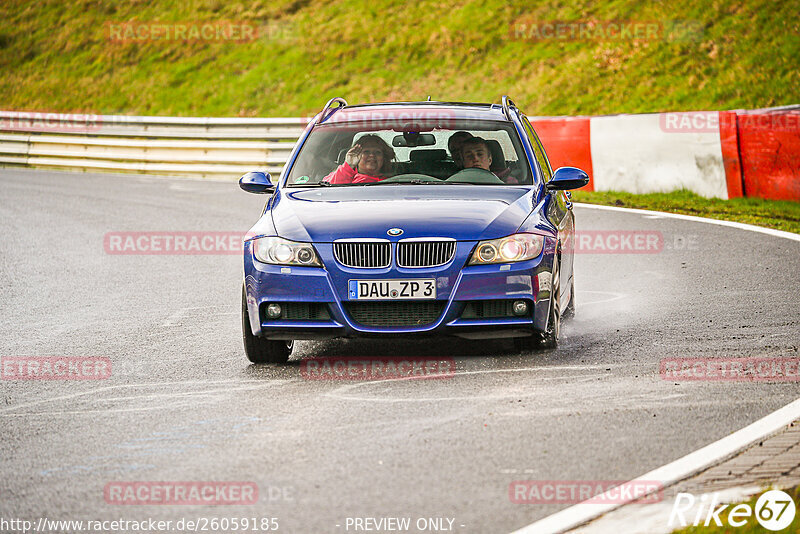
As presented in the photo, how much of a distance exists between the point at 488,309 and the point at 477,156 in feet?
5.69

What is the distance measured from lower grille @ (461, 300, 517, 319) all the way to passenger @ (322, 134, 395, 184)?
1.69m

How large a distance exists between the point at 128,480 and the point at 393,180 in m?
3.78

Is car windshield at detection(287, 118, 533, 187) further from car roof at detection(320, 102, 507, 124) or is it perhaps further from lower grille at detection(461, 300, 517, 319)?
lower grille at detection(461, 300, 517, 319)

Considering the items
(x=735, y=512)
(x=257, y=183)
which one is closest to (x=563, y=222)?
(x=257, y=183)

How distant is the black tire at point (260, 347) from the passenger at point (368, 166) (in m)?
1.42

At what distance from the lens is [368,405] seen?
258 inches

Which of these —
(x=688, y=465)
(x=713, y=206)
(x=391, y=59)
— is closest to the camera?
(x=688, y=465)

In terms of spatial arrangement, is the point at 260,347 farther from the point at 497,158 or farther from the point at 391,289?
the point at 497,158

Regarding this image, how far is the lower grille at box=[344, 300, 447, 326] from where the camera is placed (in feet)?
24.1

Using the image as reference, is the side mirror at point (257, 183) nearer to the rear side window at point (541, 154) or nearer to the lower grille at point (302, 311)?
the lower grille at point (302, 311)

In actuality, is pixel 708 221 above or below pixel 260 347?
below

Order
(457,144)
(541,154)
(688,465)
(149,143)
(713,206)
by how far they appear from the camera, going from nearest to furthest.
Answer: (688,465) → (457,144) → (541,154) → (713,206) → (149,143)

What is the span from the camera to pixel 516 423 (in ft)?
20.0

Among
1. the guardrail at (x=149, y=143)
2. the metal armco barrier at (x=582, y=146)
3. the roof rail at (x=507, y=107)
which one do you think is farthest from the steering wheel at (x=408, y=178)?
the guardrail at (x=149, y=143)
